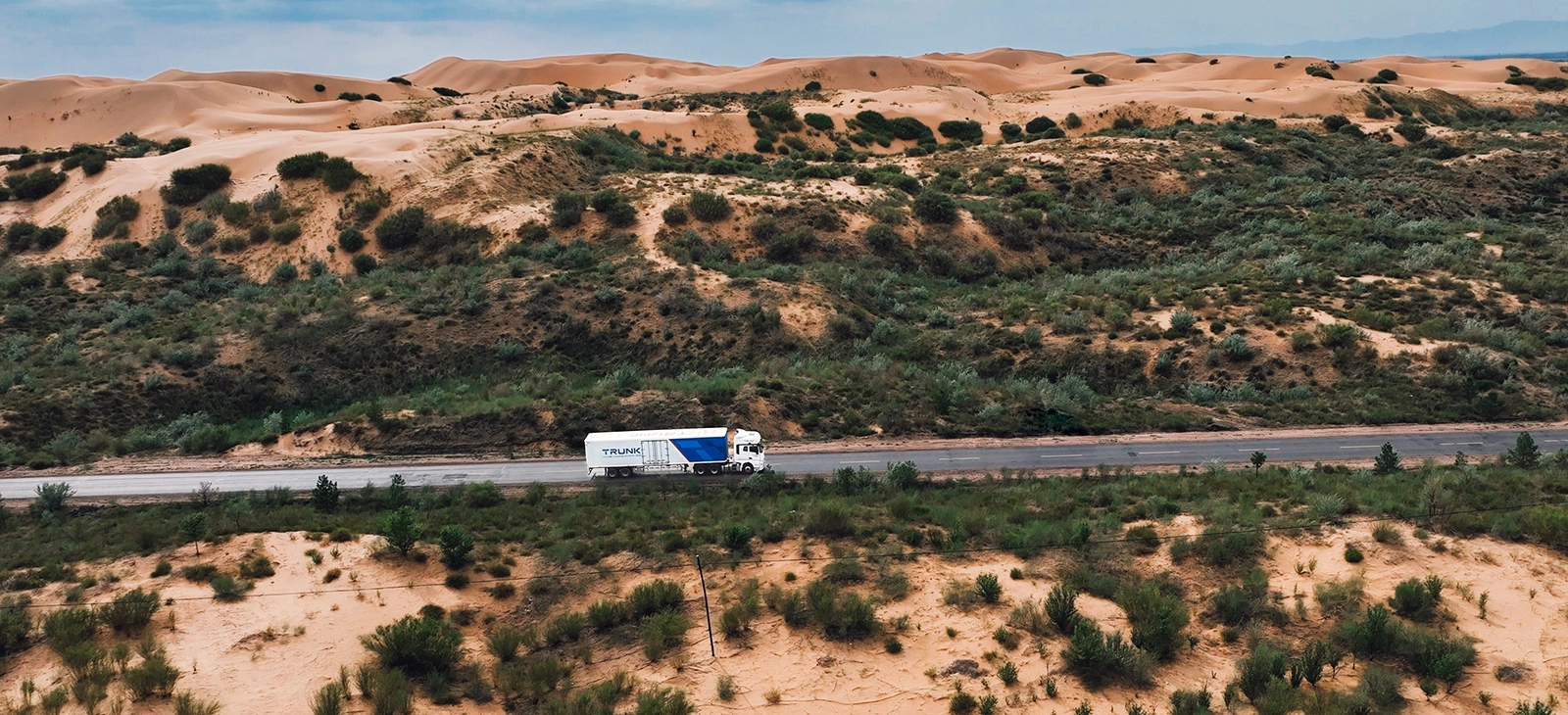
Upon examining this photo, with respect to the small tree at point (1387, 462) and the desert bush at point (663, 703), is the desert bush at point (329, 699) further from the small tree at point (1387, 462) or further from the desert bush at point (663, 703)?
the small tree at point (1387, 462)

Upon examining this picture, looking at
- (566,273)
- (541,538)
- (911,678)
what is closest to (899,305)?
(566,273)

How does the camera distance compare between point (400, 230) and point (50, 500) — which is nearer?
point (50, 500)

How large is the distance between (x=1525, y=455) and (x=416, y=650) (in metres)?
33.2

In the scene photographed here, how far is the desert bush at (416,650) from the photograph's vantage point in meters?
19.1

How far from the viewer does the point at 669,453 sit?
30922 millimetres

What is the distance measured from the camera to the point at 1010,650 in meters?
19.2

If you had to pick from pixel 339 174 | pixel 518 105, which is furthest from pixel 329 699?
pixel 518 105

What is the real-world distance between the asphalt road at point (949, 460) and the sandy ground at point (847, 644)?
28.4ft

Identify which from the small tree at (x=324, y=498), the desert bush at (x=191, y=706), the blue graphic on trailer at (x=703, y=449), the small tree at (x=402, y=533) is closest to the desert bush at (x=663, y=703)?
the desert bush at (x=191, y=706)

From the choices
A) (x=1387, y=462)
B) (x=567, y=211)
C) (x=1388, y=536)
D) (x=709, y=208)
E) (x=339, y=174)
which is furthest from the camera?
(x=339, y=174)

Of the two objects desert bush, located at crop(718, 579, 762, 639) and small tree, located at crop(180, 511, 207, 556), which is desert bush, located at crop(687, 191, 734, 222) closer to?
small tree, located at crop(180, 511, 207, 556)

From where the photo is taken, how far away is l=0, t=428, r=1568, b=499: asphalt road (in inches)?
1253

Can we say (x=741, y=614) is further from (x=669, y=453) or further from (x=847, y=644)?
(x=669, y=453)

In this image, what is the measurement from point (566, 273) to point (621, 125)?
3387 cm
